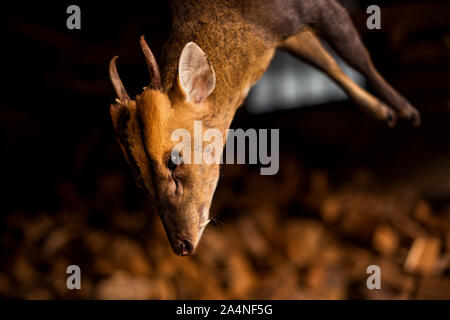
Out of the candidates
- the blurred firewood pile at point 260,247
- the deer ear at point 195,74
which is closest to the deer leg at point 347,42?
the deer ear at point 195,74

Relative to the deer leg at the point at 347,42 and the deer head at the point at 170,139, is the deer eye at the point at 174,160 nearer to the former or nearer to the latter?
the deer head at the point at 170,139

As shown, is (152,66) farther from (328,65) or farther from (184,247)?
(328,65)

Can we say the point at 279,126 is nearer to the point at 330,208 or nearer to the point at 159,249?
the point at 330,208

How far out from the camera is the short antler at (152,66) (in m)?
1.23

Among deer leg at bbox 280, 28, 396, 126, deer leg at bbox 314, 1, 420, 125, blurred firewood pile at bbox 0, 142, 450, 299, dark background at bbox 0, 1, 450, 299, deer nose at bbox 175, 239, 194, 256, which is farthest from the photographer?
dark background at bbox 0, 1, 450, 299

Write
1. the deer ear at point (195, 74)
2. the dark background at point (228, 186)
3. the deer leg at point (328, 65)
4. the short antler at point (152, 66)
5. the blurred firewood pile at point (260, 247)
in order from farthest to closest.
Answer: the dark background at point (228, 186), the blurred firewood pile at point (260, 247), the deer leg at point (328, 65), the deer ear at point (195, 74), the short antler at point (152, 66)

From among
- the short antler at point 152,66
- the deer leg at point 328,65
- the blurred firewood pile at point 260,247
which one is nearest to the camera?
the short antler at point 152,66

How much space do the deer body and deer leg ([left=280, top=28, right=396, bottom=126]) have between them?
0.07 ft

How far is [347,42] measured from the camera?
1906 millimetres

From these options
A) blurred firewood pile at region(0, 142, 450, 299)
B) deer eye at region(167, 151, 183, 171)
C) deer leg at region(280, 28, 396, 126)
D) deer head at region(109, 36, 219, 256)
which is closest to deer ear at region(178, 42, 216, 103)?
deer head at region(109, 36, 219, 256)

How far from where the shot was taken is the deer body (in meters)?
1.38

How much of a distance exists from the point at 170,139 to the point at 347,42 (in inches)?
39.1

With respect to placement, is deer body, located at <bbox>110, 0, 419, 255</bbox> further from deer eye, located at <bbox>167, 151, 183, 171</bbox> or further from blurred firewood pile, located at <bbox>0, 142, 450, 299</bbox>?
blurred firewood pile, located at <bbox>0, 142, 450, 299</bbox>

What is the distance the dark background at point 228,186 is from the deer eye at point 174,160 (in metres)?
1.36
